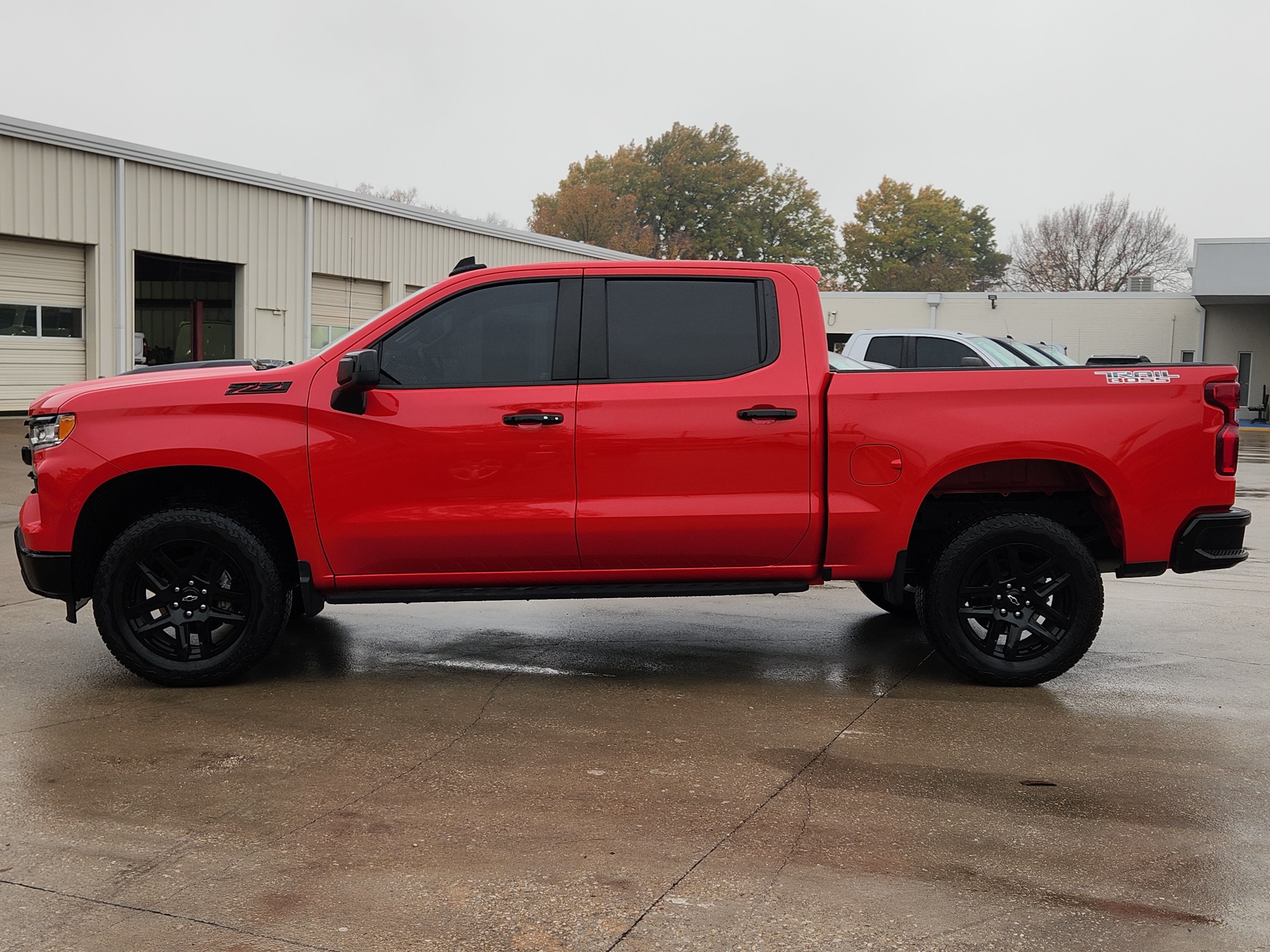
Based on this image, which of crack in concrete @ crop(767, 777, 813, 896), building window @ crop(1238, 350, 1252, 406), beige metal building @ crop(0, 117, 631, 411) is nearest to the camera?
crack in concrete @ crop(767, 777, 813, 896)

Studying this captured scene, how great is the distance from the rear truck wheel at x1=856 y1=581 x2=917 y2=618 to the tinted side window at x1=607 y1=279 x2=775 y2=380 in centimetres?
217

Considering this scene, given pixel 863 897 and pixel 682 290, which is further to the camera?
pixel 682 290

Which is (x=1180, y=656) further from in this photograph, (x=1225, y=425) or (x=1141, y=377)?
(x=1141, y=377)

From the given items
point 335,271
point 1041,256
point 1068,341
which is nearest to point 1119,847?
point 335,271

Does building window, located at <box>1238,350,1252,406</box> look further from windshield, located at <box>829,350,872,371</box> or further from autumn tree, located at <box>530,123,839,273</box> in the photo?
autumn tree, located at <box>530,123,839,273</box>

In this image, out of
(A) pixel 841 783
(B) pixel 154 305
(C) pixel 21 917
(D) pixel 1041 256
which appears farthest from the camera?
(D) pixel 1041 256

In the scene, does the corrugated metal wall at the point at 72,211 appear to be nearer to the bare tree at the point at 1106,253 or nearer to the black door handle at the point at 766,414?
the black door handle at the point at 766,414

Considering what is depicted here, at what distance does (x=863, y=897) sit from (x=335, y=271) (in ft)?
81.6

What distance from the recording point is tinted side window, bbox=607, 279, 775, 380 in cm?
576

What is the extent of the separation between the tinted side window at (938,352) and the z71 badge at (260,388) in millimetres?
11772

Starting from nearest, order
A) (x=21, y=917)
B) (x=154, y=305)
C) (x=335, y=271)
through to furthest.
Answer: (x=21, y=917), (x=154, y=305), (x=335, y=271)

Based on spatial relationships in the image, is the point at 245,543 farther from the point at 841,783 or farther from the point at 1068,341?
the point at 1068,341

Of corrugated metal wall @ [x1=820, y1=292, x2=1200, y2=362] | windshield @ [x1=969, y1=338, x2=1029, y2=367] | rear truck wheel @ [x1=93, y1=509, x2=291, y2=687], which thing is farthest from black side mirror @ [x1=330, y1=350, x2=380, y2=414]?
corrugated metal wall @ [x1=820, y1=292, x2=1200, y2=362]

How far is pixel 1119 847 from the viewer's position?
392 cm
